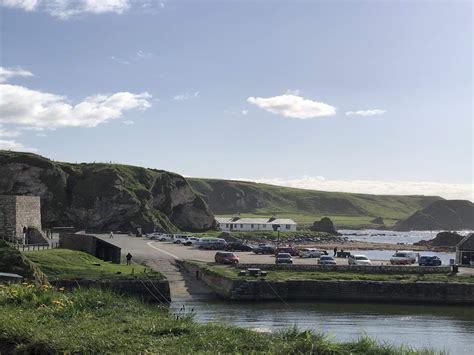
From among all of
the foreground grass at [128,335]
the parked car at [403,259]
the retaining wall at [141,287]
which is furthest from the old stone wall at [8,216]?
the parked car at [403,259]

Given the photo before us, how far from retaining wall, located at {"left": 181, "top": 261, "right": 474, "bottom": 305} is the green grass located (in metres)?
8.18

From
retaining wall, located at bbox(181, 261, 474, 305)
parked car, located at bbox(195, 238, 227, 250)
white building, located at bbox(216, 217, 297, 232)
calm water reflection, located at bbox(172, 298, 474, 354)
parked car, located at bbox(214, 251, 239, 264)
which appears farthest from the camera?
white building, located at bbox(216, 217, 297, 232)

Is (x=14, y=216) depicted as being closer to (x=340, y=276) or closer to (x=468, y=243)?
(x=340, y=276)

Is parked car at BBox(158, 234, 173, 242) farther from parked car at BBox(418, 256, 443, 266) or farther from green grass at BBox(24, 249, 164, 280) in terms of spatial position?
green grass at BBox(24, 249, 164, 280)

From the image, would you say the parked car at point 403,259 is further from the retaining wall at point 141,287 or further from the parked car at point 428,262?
Answer: the retaining wall at point 141,287

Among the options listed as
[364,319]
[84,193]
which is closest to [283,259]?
[364,319]

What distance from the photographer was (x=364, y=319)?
38531 mm

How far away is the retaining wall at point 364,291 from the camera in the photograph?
45984 mm

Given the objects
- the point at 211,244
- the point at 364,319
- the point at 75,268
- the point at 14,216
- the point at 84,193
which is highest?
the point at 84,193

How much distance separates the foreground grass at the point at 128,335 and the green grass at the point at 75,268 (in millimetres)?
23487

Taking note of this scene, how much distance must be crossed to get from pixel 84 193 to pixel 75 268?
85.9 m

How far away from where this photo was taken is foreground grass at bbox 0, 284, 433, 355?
12.5m

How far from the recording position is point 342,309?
42.9 m

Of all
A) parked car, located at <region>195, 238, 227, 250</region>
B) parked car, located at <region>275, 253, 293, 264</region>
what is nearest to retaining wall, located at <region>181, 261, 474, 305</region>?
parked car, located at <region>275, 253, 293, 264</region>
